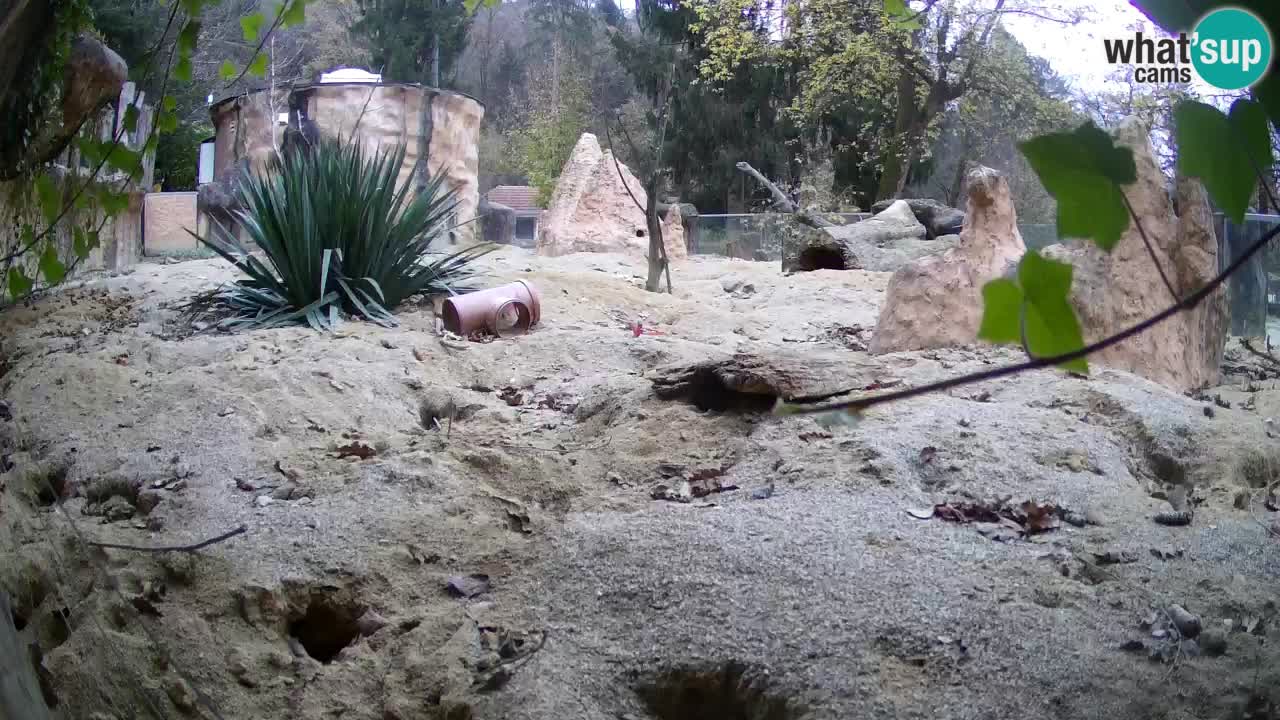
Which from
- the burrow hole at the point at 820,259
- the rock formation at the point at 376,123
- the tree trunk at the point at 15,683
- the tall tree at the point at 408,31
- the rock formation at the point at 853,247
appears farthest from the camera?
the tall tree at the point at 408,31

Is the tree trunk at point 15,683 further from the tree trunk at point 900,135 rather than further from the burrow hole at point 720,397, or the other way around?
the tree trunk at point 900,135

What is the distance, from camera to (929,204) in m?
12.5

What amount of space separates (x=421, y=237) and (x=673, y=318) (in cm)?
169

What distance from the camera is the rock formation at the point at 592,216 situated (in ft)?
40.6

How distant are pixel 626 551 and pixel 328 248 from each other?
4220mm

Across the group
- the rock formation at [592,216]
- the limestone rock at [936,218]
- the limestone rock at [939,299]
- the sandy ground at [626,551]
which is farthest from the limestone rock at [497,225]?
the sandy ground at [626,551]

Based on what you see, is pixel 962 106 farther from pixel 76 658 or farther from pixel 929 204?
pixel 76 658

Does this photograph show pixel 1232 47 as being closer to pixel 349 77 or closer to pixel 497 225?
pixel 349 77

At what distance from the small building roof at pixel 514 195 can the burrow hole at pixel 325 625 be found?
23.8m

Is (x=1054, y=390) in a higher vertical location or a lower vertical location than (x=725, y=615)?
higher

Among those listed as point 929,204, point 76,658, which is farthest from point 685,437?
point 929,204

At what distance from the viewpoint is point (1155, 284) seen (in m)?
4.81

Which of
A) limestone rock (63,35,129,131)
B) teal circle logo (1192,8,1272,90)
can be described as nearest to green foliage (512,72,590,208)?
limestone rock (63,35,129,131)

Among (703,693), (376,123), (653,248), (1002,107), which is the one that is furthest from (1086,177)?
(1002,107)
